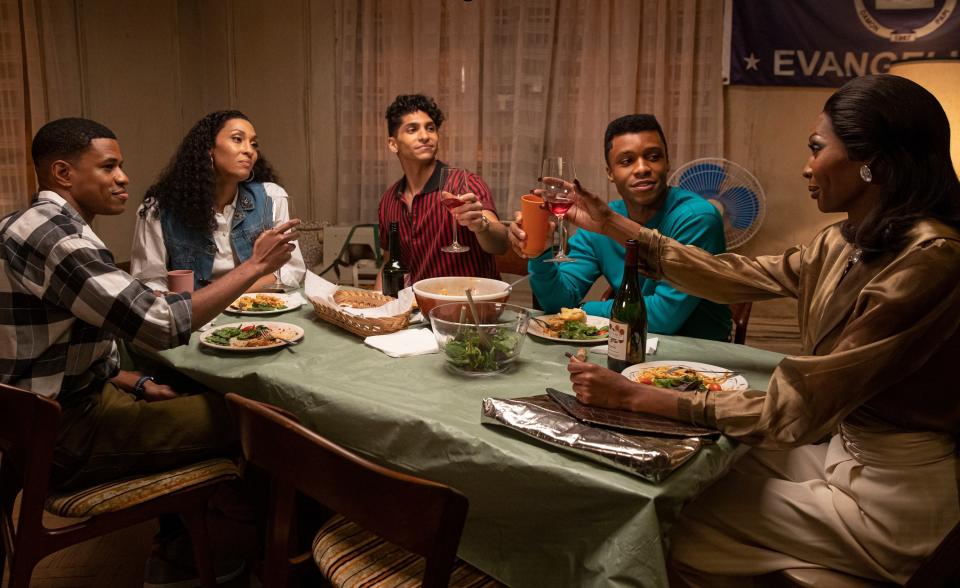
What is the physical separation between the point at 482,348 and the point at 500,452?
16.6 inches

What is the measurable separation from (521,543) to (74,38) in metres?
3.86

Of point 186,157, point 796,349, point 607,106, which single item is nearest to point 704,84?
point 607,106

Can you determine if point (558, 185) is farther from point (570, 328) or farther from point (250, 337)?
point (250, 337)

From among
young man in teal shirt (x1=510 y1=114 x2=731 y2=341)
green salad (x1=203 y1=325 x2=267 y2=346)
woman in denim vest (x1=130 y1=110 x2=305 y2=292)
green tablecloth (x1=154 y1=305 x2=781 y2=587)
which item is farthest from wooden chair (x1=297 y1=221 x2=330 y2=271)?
green tablecloth (x1=154 y1=305 x2=781 y2=587)

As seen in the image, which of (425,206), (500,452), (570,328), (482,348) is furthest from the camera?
(425,206)

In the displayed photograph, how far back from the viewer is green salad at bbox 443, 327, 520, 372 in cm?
166

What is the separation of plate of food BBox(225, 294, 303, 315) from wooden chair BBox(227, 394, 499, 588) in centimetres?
95

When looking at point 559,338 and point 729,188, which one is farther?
point 729,188

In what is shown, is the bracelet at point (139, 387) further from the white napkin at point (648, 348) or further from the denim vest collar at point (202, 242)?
the white napkin at point (648, 348)

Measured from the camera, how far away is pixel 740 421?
4.31 ft

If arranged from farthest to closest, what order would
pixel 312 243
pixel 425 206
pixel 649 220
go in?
pixel 312 243 < pixel 425 206 < pixel 649 220

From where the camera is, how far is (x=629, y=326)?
1.70 meters

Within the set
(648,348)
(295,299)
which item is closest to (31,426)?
(295,299)

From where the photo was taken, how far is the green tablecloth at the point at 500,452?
116cm
